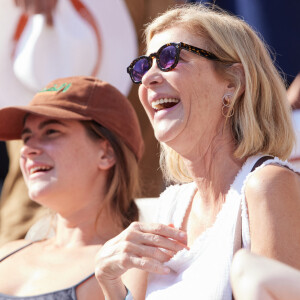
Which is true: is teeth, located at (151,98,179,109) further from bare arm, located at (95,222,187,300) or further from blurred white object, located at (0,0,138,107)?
blurred white object, located at (0,0,138,107)

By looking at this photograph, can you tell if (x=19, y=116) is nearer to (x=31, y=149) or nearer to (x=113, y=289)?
(x=31, y=149)

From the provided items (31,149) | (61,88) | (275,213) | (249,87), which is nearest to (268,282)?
(275,213)

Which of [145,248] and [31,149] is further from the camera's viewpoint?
[31,149]

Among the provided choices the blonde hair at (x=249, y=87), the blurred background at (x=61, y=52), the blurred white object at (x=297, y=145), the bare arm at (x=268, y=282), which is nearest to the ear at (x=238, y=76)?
the blonde hair at (x=249, y=87)

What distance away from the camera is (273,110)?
1.36 m

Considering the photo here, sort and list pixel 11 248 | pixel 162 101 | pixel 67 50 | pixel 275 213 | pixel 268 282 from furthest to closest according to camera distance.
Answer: pixel 67 50 < pixel 11 248 < pixel 162 101 < pixel 275 213 < pixel 268 282

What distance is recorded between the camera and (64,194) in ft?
6.57

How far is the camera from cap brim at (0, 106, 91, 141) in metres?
2.02

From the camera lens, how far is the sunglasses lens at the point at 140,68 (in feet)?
4.72

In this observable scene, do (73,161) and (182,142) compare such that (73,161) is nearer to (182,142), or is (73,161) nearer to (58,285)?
(58,285)

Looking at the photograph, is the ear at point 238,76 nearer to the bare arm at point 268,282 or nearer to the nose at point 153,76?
the nose at point 153,76

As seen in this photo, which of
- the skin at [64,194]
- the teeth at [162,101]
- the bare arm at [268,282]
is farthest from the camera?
the skin at [64,194]

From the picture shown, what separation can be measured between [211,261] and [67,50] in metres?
1.73

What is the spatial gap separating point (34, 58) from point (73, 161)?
86cm
